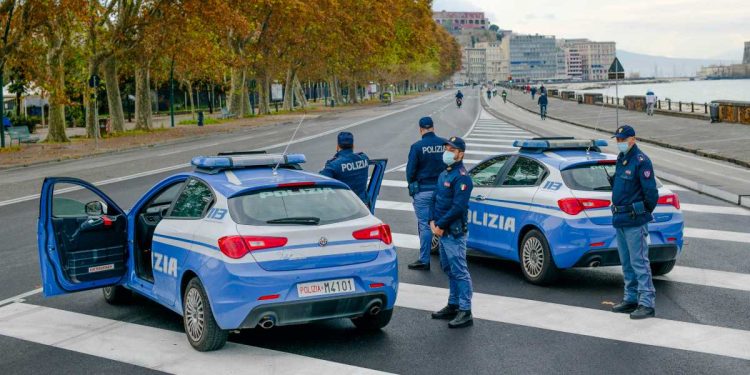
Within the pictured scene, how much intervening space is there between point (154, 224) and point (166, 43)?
36757mm

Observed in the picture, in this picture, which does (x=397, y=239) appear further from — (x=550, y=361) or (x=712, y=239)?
(x=550, y=361)

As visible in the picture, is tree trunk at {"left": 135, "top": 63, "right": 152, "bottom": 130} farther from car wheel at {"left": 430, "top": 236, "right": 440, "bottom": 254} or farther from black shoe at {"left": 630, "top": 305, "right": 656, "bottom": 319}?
black shoe at {"left": 630, "top": 305, "right": 656, "bottom": 319}

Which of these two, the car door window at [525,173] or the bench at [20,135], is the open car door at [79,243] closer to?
the car door window at [525,173]

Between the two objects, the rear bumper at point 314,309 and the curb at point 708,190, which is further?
the curb at point 708,190

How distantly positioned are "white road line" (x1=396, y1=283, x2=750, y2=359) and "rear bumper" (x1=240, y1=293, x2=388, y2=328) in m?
1.65

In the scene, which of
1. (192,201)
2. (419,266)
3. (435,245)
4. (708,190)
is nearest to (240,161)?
(192,201)

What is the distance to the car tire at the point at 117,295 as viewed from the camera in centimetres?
917

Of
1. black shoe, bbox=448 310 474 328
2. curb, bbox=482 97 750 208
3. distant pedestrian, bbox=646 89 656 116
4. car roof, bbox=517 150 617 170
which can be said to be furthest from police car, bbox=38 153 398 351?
distant pedestrian, bbox=646 89 656 116

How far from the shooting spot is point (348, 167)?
10.2 m

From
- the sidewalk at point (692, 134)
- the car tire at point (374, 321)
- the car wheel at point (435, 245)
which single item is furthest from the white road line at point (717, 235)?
the sidewalk at point (692, 134)

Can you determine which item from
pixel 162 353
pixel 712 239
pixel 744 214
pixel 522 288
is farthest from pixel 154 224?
pixel 744 214

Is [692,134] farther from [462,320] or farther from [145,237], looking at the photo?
[145,237]

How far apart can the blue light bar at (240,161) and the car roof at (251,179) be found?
0.20ft

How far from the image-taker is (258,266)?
6941 mm
